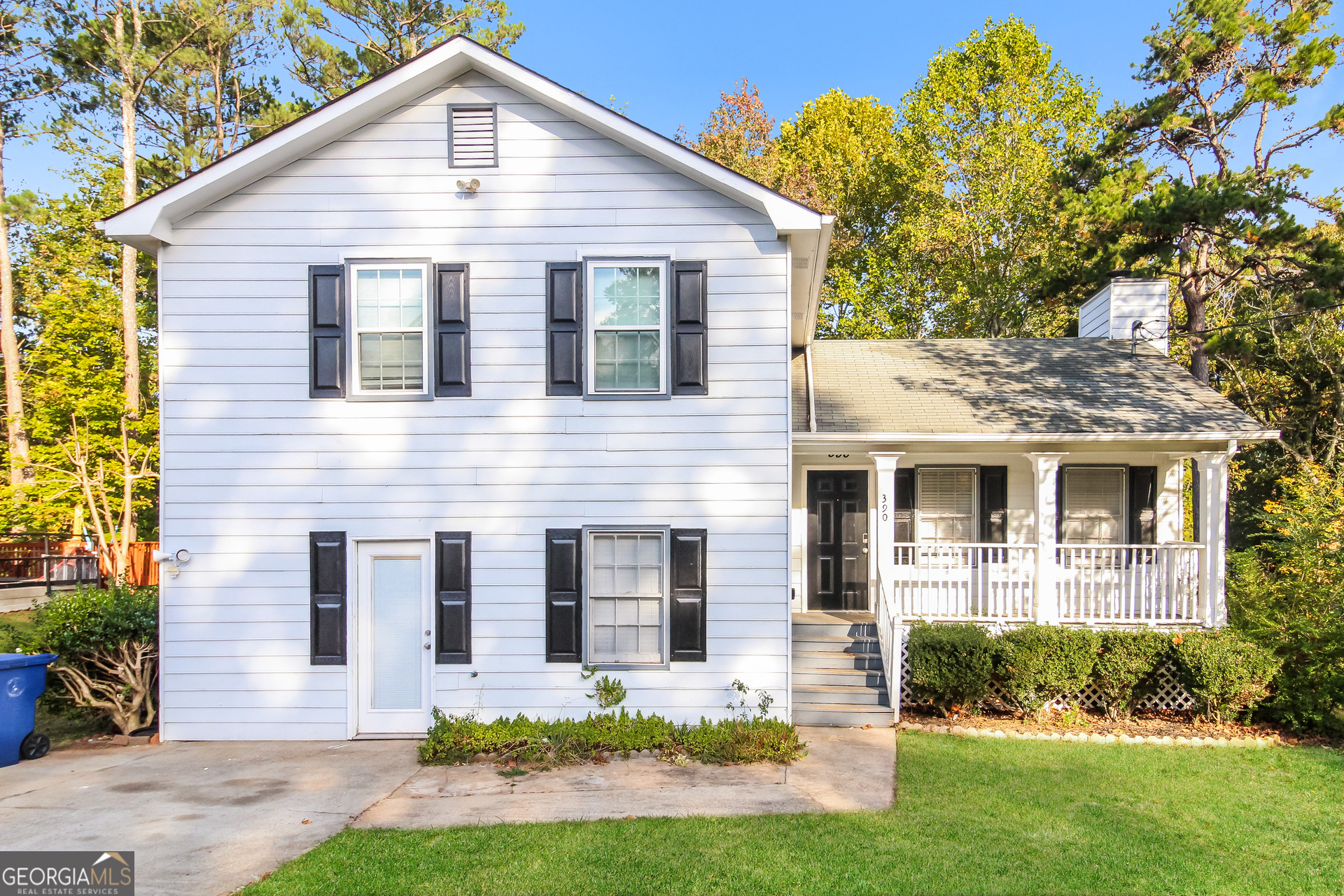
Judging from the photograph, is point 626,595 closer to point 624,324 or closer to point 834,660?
point 624,324

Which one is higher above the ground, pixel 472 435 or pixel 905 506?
pixel 472 435

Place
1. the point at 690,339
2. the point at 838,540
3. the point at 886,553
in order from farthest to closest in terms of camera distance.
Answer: the point at 838,540
the point at 886,553
the point at 690,339

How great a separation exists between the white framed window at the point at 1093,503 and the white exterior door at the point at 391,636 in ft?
29.7

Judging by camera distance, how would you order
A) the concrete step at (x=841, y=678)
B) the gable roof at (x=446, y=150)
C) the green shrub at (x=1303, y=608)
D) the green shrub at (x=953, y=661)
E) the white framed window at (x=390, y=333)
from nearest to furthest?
the gable roof at (x=446, y=150), the white framed window at (x=390, y=333), the green shrub at (x=1303, y=608), the green shrub at (x=953, y=661), the concrete step at (x=841, y=678)

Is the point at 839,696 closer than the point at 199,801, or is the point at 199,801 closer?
the point at 199,801

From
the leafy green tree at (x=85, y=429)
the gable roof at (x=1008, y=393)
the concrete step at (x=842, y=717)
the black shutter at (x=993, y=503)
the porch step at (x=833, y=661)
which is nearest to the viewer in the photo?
the concrete step at (x=842, y=717)

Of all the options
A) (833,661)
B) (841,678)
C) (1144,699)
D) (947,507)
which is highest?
(947,507)

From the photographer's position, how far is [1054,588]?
10.2m

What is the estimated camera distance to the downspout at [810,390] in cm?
1062

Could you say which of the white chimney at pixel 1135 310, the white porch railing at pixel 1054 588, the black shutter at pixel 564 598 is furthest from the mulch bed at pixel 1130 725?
the white chimney at pixel 1135 310

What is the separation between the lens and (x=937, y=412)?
36.6 feet

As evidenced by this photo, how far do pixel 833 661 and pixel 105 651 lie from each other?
26.7 feet

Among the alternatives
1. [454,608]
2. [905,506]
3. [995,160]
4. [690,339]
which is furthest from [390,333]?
[995,160]

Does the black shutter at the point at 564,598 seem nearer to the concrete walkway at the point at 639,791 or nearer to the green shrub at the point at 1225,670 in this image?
the concrete walkway at the point at 639,791
